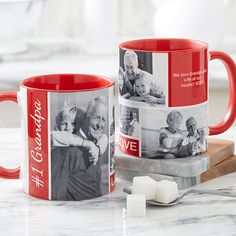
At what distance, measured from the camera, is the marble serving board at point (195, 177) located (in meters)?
1.21

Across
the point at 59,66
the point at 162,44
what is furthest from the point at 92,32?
the point at 162,44

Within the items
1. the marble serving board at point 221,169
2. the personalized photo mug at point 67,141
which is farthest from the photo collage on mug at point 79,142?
the marble serving board at point 221,169

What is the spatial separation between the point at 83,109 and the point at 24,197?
16cm

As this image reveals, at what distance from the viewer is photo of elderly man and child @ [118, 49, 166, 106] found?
121 cm

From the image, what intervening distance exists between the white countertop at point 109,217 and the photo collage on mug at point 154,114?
0.23 ft

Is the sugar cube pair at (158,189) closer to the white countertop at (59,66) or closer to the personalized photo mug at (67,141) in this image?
the personalized photo mug at (67,141)

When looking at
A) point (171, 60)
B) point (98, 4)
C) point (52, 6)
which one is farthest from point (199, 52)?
point (52, 6)

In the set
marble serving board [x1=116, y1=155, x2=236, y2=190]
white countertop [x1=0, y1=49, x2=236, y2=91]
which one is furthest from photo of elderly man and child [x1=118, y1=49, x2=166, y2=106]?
white countertop [x1=0, y1=49, x2=236, y2=91]

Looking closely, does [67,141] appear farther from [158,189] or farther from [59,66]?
[59,66]

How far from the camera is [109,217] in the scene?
3.58 ft

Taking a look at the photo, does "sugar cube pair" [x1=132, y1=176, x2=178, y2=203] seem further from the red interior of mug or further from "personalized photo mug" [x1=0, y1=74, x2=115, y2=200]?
the red interior of mug

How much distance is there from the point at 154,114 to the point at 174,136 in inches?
1.7

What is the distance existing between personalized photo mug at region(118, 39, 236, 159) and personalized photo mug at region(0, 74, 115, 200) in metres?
0.07

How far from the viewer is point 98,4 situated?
2.60 metres
